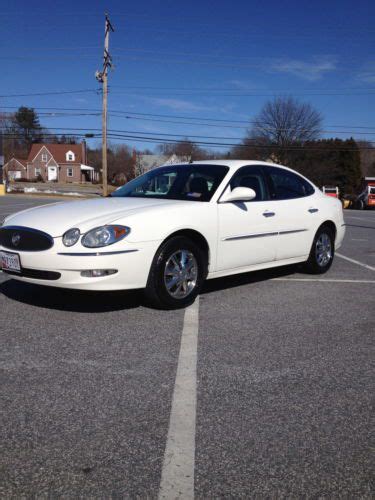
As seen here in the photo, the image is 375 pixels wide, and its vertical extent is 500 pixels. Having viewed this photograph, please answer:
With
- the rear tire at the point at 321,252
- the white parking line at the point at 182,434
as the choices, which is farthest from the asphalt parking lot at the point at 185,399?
the rear tire at the point at 321,252

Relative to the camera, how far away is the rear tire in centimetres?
661

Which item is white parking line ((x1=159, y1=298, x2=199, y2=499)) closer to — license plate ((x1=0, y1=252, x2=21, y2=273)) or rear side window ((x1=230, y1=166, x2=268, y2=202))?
license plate ((x1=0, y1=252, x2=21, y2=273))

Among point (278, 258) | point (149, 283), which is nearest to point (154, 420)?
point (149, 283)

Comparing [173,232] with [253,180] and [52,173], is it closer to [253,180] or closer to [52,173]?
[253,180]

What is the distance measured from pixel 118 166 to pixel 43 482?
3094 inches

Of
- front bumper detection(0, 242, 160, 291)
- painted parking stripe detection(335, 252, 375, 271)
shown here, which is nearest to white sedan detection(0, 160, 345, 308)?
front bumper detection(0, 242, 160, 291)

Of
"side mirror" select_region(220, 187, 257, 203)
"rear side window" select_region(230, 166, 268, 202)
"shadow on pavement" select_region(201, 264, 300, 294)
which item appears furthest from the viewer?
"shadow on pavement" select_region(201, 264, 300, 294)

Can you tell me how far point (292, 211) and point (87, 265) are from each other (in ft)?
9.71

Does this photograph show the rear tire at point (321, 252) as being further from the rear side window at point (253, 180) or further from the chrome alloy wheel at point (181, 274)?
the chrome alloy wheel at point (181, 274)

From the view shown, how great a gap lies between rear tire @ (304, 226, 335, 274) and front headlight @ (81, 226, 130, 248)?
3.14 metres

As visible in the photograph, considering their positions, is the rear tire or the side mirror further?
the rear tire

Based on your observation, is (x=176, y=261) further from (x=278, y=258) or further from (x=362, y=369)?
(x=362, y=369)

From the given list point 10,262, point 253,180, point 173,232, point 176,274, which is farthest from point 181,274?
point 253,180

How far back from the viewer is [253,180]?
585cm
